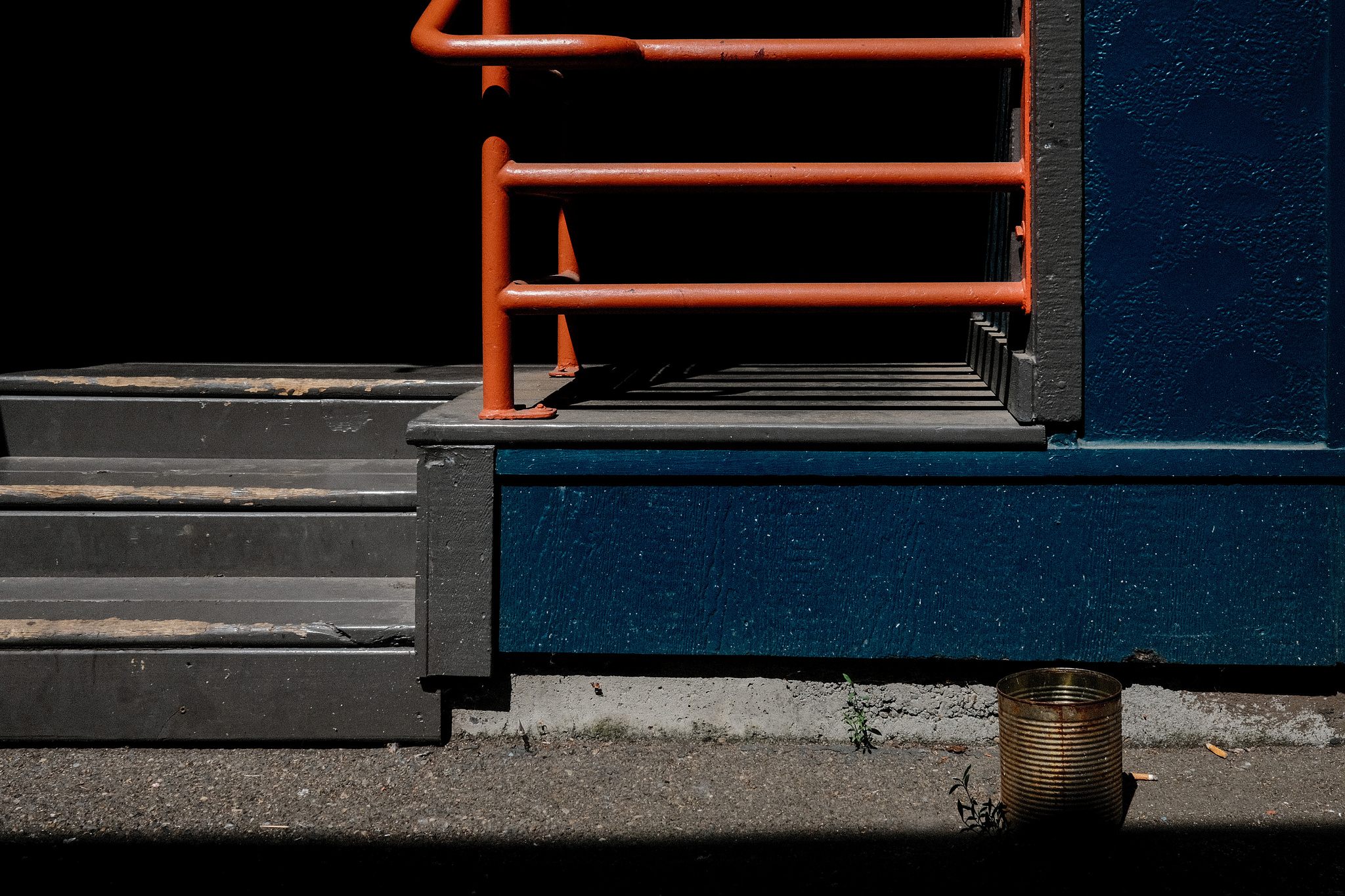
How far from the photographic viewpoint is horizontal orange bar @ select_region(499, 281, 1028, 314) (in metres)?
2.49

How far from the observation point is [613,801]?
8.10ft

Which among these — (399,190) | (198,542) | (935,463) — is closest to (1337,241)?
(935,463)

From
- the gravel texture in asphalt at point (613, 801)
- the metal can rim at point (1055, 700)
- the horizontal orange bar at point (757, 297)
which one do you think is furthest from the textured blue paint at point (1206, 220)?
the gravel texture in asphalt at point (613, 801)

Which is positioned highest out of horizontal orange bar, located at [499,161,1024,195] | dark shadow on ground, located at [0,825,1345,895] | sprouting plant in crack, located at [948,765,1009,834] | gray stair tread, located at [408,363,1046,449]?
horizontal orange bar, located at [499,161,1024,195]

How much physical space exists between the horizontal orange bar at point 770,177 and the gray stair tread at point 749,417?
0.56 metres

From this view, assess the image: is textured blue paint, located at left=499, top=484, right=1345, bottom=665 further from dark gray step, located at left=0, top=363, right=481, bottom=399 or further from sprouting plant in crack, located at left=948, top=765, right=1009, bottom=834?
dark gray step, located at left=0, top=363, right=481, bottom=399

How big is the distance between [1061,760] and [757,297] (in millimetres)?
1230

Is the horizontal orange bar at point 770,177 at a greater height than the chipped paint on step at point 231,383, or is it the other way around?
the horizontal orange bar at point 770,177

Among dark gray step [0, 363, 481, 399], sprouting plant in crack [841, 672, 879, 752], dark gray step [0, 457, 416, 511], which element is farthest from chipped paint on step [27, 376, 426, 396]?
sprouting plant in crack [841, 672, 879, 752]

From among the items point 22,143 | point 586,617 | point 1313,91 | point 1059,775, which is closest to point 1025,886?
point 1059,775

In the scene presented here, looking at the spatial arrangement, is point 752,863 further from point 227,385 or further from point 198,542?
point 227,385

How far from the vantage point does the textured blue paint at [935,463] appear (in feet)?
8.12

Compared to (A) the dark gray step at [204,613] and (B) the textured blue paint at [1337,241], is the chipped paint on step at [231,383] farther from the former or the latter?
(B) the textured blue paint at [1337,241]

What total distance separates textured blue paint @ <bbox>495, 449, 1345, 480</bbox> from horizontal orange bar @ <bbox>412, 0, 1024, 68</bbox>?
92cm
